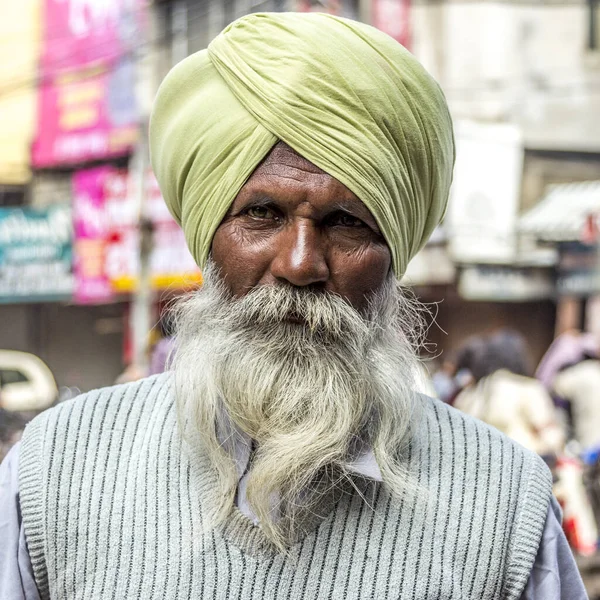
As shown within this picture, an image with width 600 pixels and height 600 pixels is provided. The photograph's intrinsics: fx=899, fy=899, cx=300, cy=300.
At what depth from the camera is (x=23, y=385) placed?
12250 mm

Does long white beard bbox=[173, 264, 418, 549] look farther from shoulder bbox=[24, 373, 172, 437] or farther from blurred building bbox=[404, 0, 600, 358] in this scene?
blurred building bbox=[404, 0, 600, 358]

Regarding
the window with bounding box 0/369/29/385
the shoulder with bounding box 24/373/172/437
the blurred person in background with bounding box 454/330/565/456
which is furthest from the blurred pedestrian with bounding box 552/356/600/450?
the window with bounding box 0/369/29/385

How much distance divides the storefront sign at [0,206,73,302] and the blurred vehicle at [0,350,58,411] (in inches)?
75.5

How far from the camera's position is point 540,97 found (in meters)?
10.9

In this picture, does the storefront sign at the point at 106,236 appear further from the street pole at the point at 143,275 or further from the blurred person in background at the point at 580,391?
the blurred person in background at the point at 580,391

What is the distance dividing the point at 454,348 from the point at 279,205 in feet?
34.0

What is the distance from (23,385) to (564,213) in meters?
7.41

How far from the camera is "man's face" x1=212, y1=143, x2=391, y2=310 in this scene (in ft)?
5.36

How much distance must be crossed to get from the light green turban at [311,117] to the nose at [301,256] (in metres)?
0.11

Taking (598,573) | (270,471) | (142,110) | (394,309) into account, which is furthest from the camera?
(142,110)

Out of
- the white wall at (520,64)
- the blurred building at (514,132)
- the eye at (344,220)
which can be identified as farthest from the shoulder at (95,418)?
the white wall at (520,64)

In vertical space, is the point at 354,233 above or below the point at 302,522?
above

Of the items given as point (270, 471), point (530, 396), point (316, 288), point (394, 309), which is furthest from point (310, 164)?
point (530, 396)

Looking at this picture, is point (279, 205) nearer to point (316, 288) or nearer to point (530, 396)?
point (316, 288)
